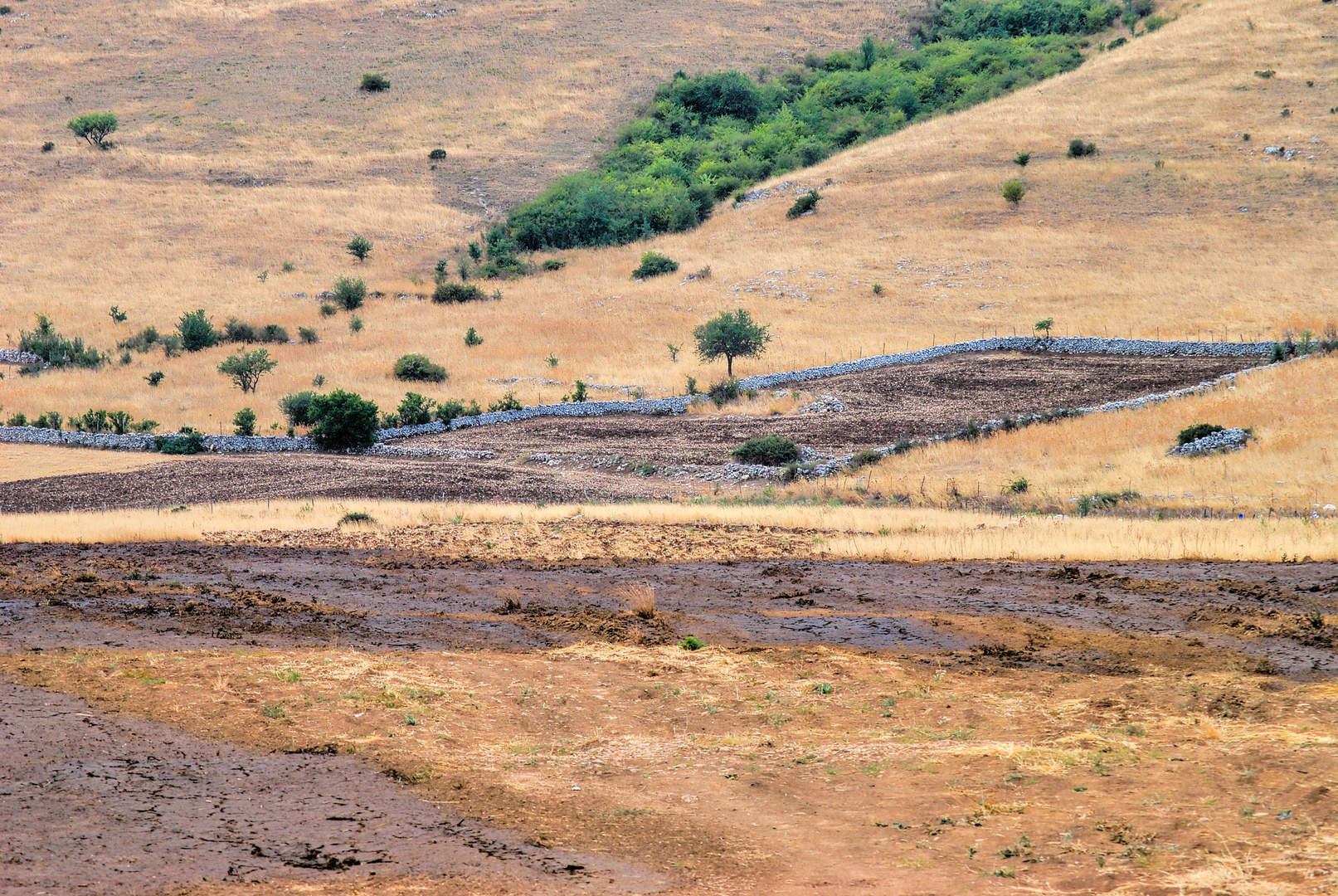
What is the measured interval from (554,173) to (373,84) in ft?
74.4

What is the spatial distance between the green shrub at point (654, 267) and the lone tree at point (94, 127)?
50.0 m

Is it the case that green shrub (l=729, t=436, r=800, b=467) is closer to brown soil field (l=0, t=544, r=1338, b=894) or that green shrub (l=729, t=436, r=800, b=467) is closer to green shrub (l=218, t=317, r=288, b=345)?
brown soil field (l=0, t=544, r=1338, b=894)

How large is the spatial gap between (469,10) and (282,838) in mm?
117978

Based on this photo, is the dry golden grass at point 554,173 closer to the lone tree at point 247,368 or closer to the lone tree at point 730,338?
the lone tree at point 247,368

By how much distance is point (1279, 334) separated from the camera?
4219 cm

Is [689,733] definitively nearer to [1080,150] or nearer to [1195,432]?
[1195,432]

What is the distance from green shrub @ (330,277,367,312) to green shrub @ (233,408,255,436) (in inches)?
840

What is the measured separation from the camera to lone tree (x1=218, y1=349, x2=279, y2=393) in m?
45.3

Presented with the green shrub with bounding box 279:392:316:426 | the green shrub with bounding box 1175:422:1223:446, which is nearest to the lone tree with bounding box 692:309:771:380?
→ the green shrub with bounding box 279:392:316:426

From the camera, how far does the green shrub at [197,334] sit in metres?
52.6

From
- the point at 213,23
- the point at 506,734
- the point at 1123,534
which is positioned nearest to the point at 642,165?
the point at 213,23

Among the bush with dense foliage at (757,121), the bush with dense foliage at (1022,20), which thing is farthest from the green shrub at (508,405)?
the bush with dense foliage at (1022,20)

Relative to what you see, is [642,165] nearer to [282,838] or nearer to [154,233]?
[154,233]

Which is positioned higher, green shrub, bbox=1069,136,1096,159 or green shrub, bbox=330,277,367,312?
green shrub, bbox=1069,136,1096,159
